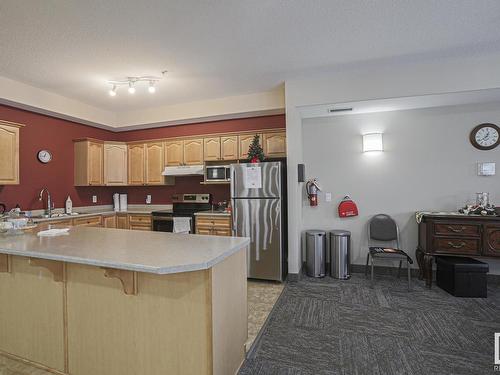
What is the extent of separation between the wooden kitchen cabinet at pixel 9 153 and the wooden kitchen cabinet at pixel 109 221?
1396mm

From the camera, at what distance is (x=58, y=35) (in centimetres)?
251

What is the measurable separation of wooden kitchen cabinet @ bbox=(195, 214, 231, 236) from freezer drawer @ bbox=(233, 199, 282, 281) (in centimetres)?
24

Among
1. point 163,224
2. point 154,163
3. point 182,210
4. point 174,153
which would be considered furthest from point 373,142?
point 154,163

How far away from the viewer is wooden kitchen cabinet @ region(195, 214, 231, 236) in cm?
396

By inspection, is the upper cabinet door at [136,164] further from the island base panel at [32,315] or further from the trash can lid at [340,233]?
the trash can lid at [340,233]

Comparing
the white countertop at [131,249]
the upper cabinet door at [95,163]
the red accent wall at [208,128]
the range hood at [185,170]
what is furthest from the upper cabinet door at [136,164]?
the white countertop at [131,249]

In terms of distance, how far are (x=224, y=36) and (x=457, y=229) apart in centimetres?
353

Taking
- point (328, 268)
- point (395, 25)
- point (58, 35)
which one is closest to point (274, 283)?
point (328, 268)

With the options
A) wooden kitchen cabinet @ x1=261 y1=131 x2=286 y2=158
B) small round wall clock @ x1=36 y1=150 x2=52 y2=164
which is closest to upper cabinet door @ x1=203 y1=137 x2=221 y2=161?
wooden kitchen cabinet @ x1=261 y1=131 x2=286 y2=158

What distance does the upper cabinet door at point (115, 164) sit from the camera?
193 inches

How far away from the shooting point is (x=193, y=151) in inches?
186

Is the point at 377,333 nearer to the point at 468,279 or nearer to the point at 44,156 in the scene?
the point at 468,279


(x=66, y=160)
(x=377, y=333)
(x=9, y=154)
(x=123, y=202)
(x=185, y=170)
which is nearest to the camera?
(x=377, y=333)

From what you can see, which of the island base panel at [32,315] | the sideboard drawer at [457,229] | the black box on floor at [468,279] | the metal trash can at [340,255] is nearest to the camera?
the island base panel at [32,315]
